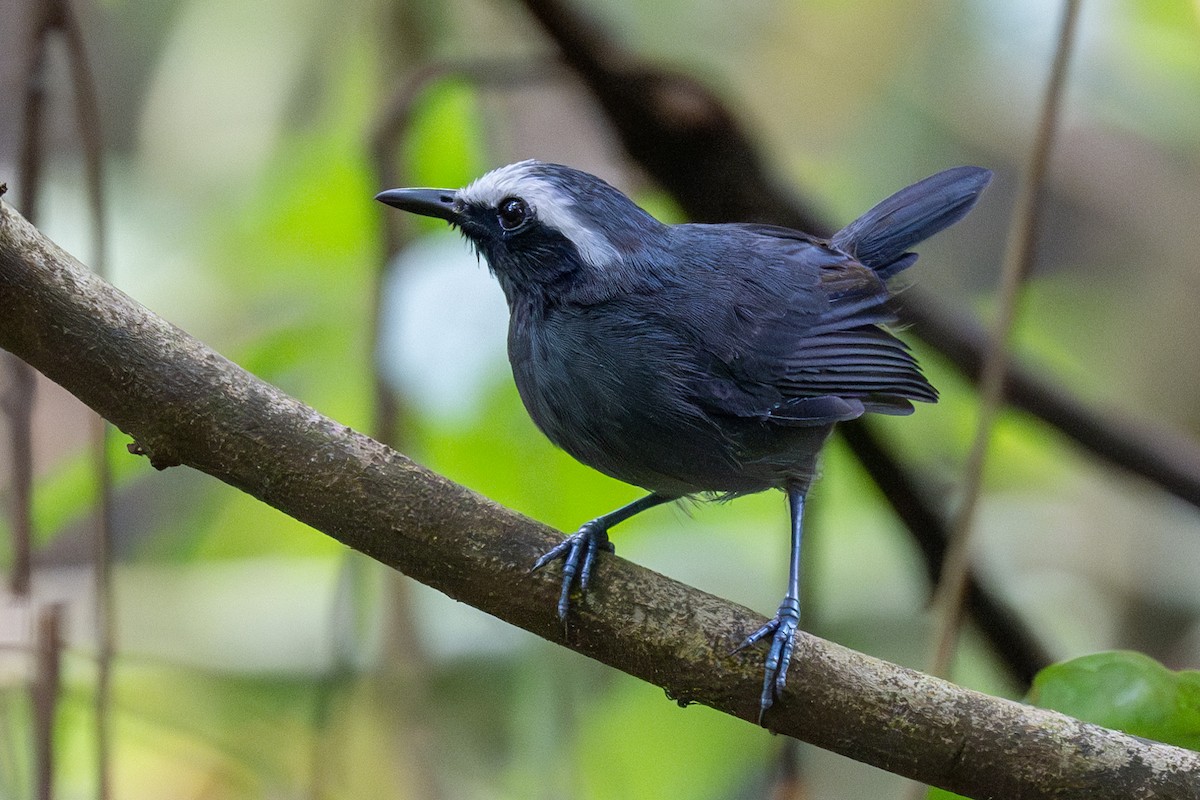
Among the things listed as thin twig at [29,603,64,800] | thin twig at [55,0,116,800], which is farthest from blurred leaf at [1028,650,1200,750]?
thin twig at [29,603,64,800]

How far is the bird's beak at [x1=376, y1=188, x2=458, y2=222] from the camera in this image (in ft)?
7.68

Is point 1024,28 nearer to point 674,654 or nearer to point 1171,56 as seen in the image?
point 1171,56

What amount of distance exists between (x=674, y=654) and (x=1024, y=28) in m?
3.48

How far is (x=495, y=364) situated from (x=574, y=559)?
3.62 ft

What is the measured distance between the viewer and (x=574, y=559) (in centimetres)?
186

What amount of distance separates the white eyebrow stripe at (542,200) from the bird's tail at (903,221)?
76 centimetres

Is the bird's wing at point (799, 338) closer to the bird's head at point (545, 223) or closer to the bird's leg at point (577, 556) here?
the bird's head at point (545, 223)

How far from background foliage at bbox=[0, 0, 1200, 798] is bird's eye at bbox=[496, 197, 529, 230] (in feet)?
1.38

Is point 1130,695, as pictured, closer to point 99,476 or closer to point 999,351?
point 999,351

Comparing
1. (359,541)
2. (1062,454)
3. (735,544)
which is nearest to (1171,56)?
(1062,454)

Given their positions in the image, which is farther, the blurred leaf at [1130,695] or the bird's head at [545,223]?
the bird's head at [545,223]

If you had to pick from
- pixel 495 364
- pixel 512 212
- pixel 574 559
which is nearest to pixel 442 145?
pixel 495 364

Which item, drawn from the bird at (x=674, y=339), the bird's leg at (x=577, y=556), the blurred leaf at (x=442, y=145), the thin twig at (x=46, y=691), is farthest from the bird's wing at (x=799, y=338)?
the thin twig at (x=46, y=691)

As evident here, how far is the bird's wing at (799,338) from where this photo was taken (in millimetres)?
2324
